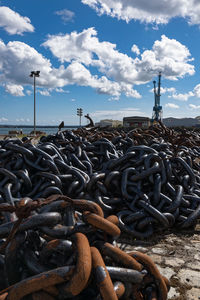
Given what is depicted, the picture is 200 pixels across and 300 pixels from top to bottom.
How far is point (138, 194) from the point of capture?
269 centimetres

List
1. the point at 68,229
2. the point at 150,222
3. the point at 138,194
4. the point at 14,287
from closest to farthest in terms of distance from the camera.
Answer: the point at 14,287 → the point at 68,229 → the point at 150,222 → the point at 138,194

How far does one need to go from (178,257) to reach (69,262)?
1.26 metres

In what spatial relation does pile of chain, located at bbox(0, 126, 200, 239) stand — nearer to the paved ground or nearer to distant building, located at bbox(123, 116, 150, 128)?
the paved ground

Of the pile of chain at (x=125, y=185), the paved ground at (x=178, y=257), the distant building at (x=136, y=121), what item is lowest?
the paved ground at (x=178, y=257)

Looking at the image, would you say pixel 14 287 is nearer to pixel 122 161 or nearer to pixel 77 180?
pixel 77 180

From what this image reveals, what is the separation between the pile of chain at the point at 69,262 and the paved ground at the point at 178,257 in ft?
1.43

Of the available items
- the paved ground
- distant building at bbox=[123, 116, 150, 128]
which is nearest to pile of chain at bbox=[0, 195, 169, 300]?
the paved ground

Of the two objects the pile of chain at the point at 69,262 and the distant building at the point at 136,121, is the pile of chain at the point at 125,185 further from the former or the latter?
the distant building at the point at 136,121

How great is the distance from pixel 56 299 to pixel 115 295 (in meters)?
0.24

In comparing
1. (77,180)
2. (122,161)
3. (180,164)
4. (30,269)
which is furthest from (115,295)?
(180,164)

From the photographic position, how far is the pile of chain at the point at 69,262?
1076 millimetres

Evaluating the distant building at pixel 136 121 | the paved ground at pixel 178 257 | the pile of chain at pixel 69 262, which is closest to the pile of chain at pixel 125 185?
the paved ground at pixel 178 257

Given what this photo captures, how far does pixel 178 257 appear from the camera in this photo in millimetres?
2131

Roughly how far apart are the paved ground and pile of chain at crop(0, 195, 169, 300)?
0.44 m
